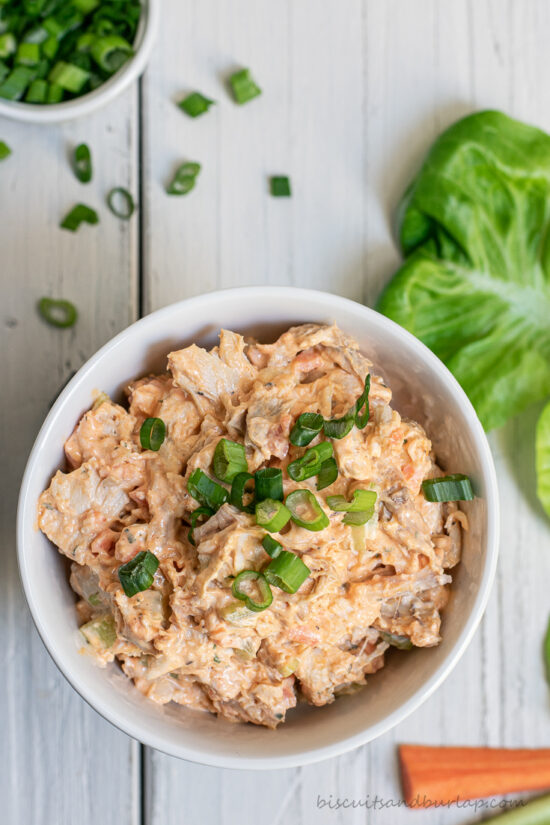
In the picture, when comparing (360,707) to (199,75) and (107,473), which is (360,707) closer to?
(107,473)

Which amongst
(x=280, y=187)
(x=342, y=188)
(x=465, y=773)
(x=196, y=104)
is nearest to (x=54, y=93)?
(x=196, y=104)

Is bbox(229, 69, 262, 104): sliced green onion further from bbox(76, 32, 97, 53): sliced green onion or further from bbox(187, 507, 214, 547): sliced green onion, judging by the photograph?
bbox(187, 507, 214, 547): sliced green onion

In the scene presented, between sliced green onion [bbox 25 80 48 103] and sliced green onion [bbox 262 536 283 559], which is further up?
sliced green onion [bbox 25 80 48 103]

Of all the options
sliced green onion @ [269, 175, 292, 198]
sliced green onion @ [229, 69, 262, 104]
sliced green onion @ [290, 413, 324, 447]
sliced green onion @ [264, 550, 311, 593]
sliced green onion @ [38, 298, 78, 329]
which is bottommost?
sliced green onion @ [264, 550, 311, 593]

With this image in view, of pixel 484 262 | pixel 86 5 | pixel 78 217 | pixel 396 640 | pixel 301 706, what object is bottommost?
pixel 301 706

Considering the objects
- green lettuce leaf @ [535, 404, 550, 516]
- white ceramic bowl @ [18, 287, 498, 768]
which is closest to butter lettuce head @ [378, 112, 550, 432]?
green lettuce leaf @ [535, 404, 550, 516]

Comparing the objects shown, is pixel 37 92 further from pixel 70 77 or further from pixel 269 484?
pixel 269 484
